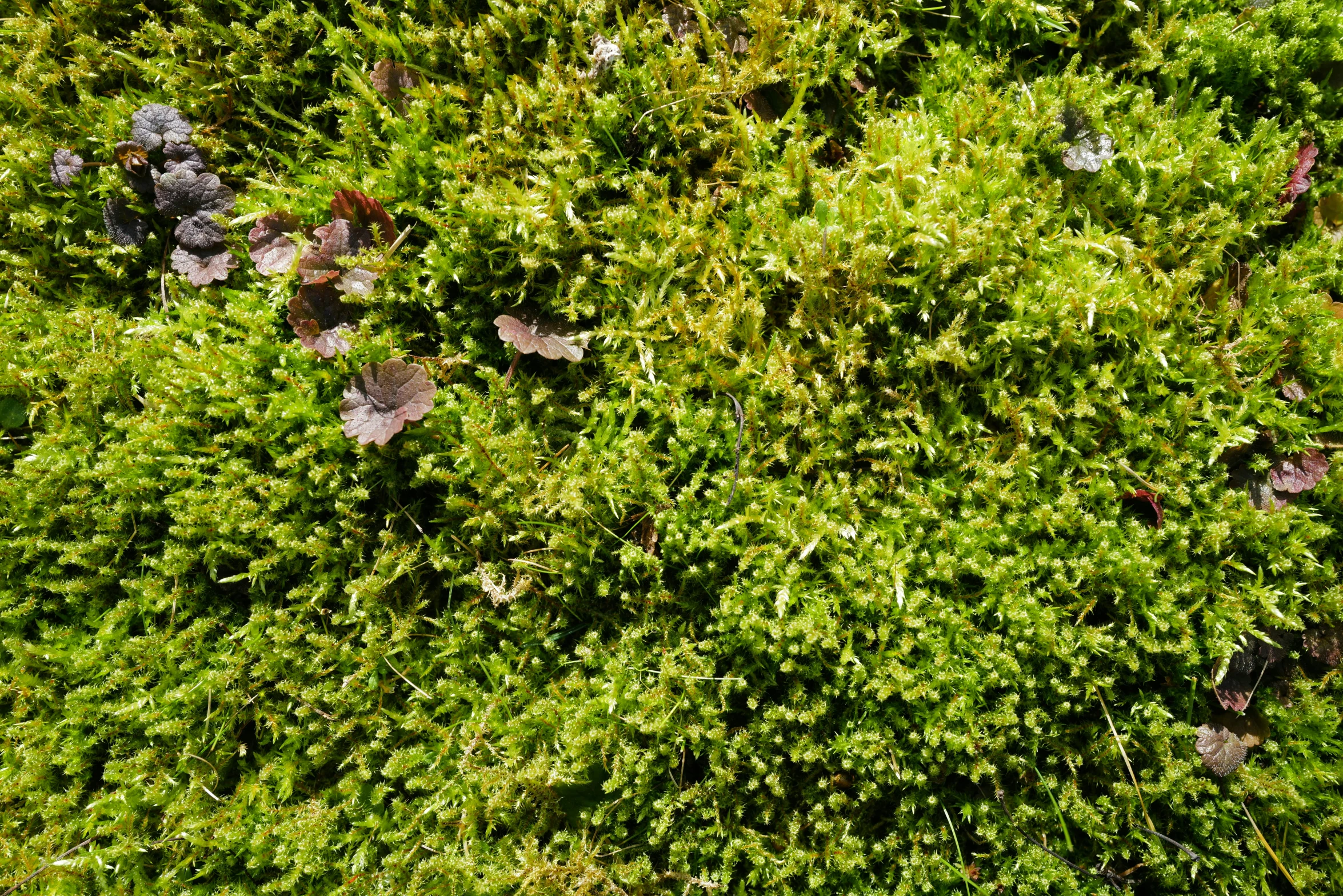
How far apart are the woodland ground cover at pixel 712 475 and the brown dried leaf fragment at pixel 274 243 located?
40mm

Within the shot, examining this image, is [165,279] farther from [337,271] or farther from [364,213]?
[364,213]

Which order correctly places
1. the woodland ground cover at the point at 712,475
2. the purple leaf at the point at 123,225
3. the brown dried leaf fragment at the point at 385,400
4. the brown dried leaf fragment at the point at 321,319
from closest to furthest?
the woodland ground cover at the point at 712,475, the brown dried leaf fragment at the point at 385,400, the brown dried leaf fragment at the point at 321,319, the purple leaf at the point at 123,225

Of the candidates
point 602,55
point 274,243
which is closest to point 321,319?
point 274,243

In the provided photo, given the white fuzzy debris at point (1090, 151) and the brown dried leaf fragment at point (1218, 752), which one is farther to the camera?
the white fuzzy debris at point (1090, 151)

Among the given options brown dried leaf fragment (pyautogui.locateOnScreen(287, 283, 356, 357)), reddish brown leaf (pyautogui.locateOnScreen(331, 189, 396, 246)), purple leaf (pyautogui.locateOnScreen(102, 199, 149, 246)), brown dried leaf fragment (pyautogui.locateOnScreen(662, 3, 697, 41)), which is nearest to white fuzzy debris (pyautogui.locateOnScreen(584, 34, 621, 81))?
brown dried leaf fragment (pyautogui.locateOnScreen(662, 3, 697, 41))

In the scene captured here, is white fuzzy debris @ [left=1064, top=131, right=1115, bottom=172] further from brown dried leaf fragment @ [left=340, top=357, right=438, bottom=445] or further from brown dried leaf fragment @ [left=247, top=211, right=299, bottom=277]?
brown dried leaf fragment @ [left=247, top=211, right=299, bottom=277]

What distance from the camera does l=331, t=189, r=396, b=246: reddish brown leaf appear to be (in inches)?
113

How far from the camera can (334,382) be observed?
9.63ft

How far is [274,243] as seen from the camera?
307 cm

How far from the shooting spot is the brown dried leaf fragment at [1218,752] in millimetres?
2666

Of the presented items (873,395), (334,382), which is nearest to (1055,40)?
(873,395)

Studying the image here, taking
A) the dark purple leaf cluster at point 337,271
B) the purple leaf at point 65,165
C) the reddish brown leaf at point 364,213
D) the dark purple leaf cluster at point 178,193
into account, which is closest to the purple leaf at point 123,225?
the dark purple leaf cluster at point 178,193

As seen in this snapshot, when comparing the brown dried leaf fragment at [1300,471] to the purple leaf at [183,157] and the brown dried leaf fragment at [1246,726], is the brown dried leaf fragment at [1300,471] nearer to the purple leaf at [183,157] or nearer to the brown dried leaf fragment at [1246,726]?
the brown dried leaf fragment at [1246,726]

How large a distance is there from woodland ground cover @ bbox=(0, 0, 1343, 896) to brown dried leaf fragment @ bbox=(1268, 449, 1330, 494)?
14 millimetres
